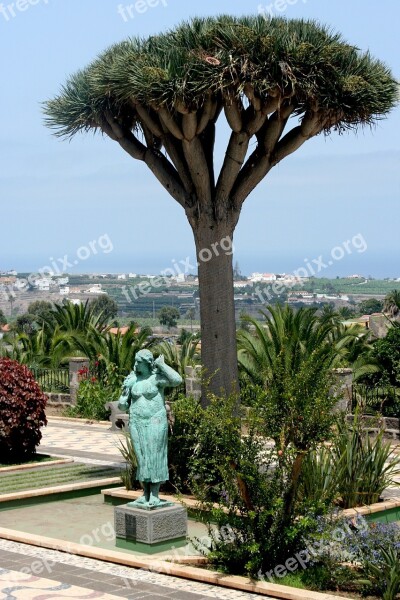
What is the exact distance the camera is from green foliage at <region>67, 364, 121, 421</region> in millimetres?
21938

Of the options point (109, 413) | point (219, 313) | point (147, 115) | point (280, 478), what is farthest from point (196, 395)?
point (280, 478)

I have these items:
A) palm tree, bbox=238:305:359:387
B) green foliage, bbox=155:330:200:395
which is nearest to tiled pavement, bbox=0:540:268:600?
palm tree, bbox=238:305:359:387

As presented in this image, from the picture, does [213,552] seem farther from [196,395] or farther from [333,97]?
[196,395]

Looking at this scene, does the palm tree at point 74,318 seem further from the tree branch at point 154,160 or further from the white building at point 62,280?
the white building at point 62,280

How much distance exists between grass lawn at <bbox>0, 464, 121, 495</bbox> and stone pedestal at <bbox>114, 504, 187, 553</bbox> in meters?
3.19

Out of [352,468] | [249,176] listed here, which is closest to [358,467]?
[352,468]

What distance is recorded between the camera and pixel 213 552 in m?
8.72

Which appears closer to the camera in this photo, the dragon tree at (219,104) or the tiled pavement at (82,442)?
the dragon tree at (219,104)

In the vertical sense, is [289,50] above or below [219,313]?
above

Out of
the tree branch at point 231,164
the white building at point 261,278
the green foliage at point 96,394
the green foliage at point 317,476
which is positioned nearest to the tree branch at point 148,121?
the tree branch at point 231,164

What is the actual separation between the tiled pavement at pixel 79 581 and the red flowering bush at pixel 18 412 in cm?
492

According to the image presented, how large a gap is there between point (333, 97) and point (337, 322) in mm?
9814

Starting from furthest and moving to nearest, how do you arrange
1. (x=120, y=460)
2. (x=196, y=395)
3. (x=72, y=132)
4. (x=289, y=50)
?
1. (x=196, y=395)
2. (x=120, y=460)
3. (x=72, y=132)
4. (x=289, y=50)

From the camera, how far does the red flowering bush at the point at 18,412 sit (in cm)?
1486
